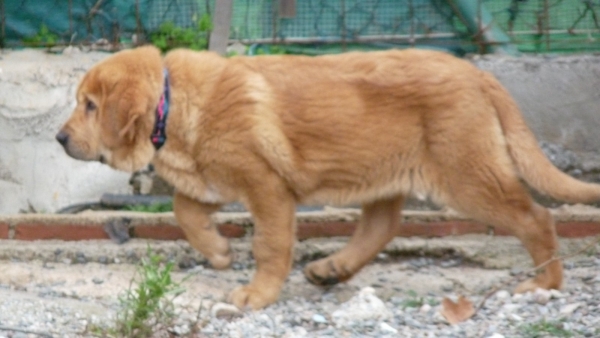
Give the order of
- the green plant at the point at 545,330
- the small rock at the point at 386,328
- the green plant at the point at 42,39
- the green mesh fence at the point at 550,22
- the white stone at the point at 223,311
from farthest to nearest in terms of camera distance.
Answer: the green plant at the point at 42,39
the green mesh fence at the point at 550,22
the white stone at the point at 223,311
the small rock at the point at 386,328
the green plant at the point at 545,330

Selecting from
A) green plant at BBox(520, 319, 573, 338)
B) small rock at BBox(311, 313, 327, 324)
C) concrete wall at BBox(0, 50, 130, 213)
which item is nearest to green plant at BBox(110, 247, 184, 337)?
small rock at BBox(311, 313, 327, 324)

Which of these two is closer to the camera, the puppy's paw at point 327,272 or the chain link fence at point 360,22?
the puppy's paw at point 327,272

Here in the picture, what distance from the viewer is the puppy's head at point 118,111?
543cm

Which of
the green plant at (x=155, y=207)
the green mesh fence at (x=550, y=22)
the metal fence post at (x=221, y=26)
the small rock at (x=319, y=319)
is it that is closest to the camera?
the small rock at (x=319, y=319)

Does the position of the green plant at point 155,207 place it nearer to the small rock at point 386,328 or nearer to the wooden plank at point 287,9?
the wooden plank at point 287,9

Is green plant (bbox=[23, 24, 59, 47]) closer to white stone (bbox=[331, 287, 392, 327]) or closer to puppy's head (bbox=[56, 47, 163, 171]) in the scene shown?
puppy's head (bbox=[56, 47, 163, 171])

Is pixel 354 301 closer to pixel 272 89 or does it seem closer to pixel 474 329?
pixel 474 329

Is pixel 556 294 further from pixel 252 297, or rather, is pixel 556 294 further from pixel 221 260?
pixel 221 260

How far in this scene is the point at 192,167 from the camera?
216 inches

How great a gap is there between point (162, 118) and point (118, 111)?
0.23 m

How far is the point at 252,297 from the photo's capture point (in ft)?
17.5

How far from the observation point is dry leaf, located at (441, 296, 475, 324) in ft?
16.0

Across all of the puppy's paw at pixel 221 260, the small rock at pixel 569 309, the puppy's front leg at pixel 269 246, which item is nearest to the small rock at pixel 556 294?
the small rock at pixel 569 309

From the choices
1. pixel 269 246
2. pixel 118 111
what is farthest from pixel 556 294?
pixel 118 111
